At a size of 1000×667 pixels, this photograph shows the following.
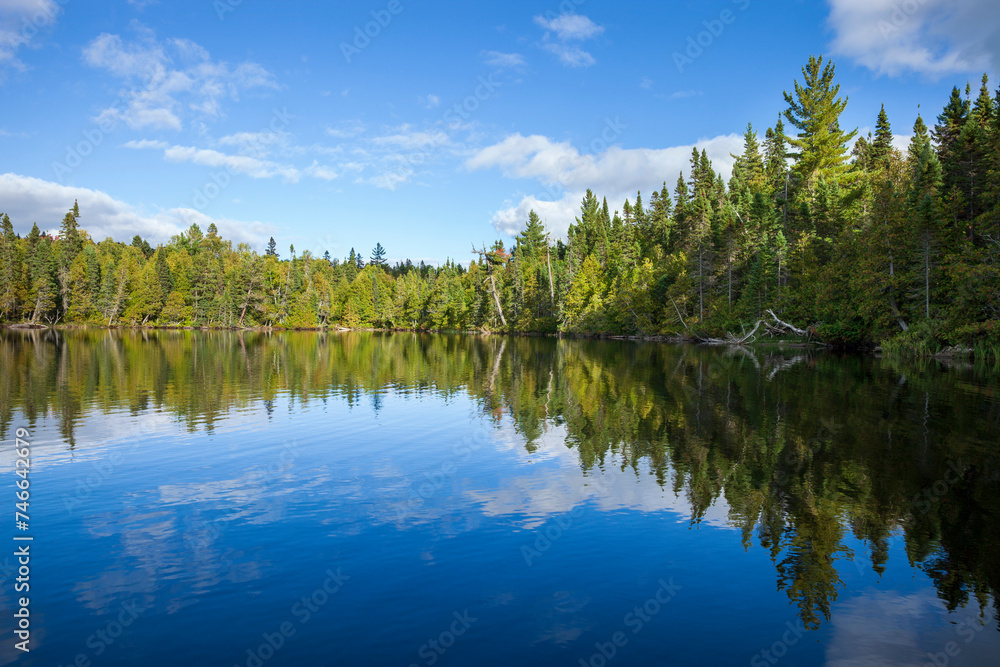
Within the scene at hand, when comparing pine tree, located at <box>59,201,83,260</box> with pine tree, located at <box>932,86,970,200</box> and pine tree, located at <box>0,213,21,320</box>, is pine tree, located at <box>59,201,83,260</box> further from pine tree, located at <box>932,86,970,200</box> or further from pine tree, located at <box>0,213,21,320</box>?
pine tree, located at <box>932,86,970,200</box>

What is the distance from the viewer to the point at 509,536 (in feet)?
33.7

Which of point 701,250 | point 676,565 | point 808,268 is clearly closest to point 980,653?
point 676,565

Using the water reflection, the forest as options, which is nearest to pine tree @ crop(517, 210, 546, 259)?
the forest

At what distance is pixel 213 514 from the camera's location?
11.1m

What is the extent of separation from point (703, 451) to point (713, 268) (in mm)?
61702

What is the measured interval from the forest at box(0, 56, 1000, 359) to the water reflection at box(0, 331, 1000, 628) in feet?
38.6

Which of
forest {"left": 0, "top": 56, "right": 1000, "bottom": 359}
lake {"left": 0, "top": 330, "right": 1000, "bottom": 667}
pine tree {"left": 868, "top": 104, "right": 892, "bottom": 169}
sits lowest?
lake {"left": 0, "top": 330, "right": 1000, "bottom": 667}

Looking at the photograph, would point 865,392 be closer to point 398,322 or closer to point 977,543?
point 977,543

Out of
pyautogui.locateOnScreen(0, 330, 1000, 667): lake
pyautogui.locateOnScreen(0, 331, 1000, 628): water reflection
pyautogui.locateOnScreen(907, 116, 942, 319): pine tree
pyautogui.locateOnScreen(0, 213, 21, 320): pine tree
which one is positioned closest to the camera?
pyautogui.locateOnScreen(0, 330, 1000, 667): lake

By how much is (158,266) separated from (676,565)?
138 meters

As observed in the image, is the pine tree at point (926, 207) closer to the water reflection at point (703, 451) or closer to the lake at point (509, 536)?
the water reflection at point (703, 451)

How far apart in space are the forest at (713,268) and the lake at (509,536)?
27479 mm

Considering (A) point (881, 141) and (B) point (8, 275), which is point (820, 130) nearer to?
(A) point (881, 141)

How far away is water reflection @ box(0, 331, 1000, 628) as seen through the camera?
9.53 metres
